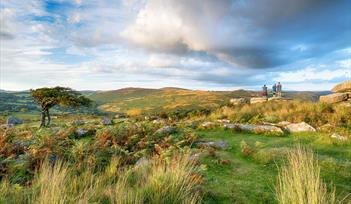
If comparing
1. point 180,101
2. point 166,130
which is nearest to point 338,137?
point 166,130

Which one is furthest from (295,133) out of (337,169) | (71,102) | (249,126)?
(71,102)

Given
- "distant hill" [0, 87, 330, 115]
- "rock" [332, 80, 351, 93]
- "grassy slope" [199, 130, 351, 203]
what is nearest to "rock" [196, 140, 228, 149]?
"grassy slope" [199, 130, 351, 203]

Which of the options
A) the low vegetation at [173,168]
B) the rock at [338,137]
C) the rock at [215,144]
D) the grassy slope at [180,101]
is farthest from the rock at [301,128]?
the grassy slope at [180,101]

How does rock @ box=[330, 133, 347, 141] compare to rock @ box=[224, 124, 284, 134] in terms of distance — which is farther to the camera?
rock @ box=[224, 124, 284, 134]

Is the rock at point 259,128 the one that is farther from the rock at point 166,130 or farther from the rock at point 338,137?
the rock at point 166,130

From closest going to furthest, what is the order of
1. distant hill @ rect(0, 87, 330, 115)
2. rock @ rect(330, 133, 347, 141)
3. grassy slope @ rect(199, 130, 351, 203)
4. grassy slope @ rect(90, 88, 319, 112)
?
grassy slope @ rect(199, 130, 351, 203) → rock @ rect(330, 133, 347, 141) → distant hill @ rect(0, 87, 330, 115) → grassy slope @ rect(90, 88, 319, 112)

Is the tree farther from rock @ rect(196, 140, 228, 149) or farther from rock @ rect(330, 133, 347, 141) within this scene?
rock @ rect(330, 133, 347, 141)

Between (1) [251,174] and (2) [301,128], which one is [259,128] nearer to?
(2) [301,128]

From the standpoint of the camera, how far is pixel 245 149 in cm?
865

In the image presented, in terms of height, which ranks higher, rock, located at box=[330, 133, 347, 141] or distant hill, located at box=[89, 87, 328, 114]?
rock, located at box=[330, 133, 347, 141]

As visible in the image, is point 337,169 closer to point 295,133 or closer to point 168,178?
point 168,178

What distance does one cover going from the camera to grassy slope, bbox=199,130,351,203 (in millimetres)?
5214

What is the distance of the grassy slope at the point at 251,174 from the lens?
17.1 ft

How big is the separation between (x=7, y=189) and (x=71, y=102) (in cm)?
2045
